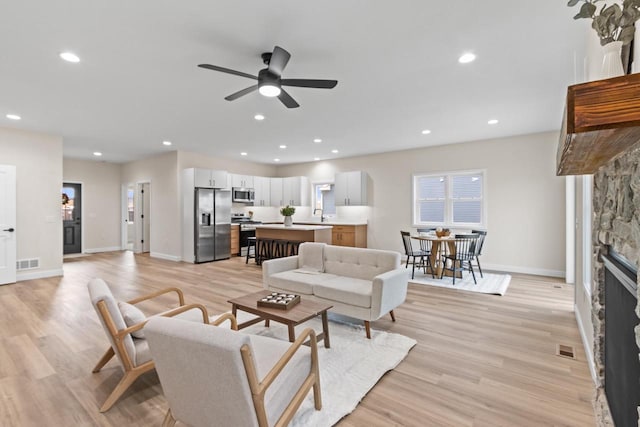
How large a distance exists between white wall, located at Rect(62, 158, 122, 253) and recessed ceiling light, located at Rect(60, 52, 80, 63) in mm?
7210

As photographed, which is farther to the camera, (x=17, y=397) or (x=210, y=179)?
(x=210, y=179)

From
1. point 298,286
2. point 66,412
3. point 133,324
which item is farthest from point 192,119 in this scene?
point 66,412

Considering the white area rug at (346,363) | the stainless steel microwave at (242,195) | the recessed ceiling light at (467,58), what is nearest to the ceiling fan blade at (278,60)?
the recessed ceiling light at (467,58)

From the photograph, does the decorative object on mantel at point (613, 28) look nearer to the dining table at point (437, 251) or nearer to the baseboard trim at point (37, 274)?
the dining table at point (437, 251)

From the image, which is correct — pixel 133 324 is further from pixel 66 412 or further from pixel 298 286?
pixel 298 286

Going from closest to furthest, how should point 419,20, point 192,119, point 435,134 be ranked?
point 419,20
point 192,119
point 435,134

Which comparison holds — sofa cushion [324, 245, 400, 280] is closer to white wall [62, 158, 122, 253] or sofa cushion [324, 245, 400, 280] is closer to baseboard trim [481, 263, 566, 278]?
baseboard trim [481, 263, 566, 278]

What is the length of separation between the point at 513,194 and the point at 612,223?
17.2ft

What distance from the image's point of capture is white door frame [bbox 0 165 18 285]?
5359mm

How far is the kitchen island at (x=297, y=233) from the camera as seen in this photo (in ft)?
20.7

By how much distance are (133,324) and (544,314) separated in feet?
14.5

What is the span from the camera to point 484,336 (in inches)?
125

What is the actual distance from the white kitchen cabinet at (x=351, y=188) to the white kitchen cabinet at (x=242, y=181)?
8.58 feet

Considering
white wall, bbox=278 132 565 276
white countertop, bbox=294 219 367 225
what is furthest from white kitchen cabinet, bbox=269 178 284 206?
white wall, bbox=278 132 565 276
